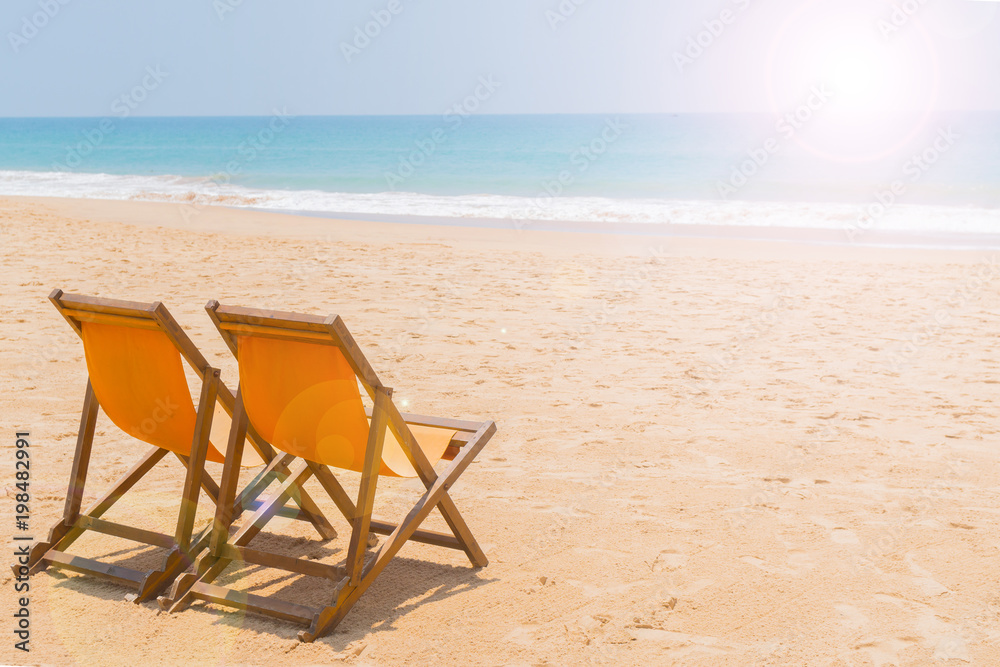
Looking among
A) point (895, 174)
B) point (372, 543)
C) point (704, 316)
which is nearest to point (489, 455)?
point (372, 543)

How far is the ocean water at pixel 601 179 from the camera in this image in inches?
772

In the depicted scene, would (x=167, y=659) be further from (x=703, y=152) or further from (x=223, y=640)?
(x=703, y=152)

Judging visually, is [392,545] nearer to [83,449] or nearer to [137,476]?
[137,476]

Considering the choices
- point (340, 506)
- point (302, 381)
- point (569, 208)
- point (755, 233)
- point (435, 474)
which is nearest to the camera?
point (302, 381)

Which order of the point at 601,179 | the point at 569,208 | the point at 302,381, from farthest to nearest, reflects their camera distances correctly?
the point at 601,179 < the point at 569,208 < the point at 302,381

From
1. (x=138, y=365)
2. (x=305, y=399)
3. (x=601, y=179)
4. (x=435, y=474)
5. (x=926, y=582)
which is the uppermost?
(x=601, y=179)

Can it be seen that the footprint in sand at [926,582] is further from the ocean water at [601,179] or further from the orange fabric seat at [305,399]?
the ocean water at [601,179]

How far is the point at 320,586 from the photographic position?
10.6ft

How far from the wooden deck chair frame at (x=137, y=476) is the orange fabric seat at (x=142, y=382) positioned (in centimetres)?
6

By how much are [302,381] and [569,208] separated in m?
18.6

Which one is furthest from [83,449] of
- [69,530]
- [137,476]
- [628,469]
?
[628,469]

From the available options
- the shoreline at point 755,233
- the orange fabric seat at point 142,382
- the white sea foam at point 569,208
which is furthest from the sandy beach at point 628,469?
the white sea foam at point 569,208

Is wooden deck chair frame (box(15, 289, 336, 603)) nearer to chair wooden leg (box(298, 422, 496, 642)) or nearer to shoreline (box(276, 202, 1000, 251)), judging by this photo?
chair wooden leg (box(298, 422, 496, 642))

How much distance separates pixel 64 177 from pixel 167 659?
34534 mm
